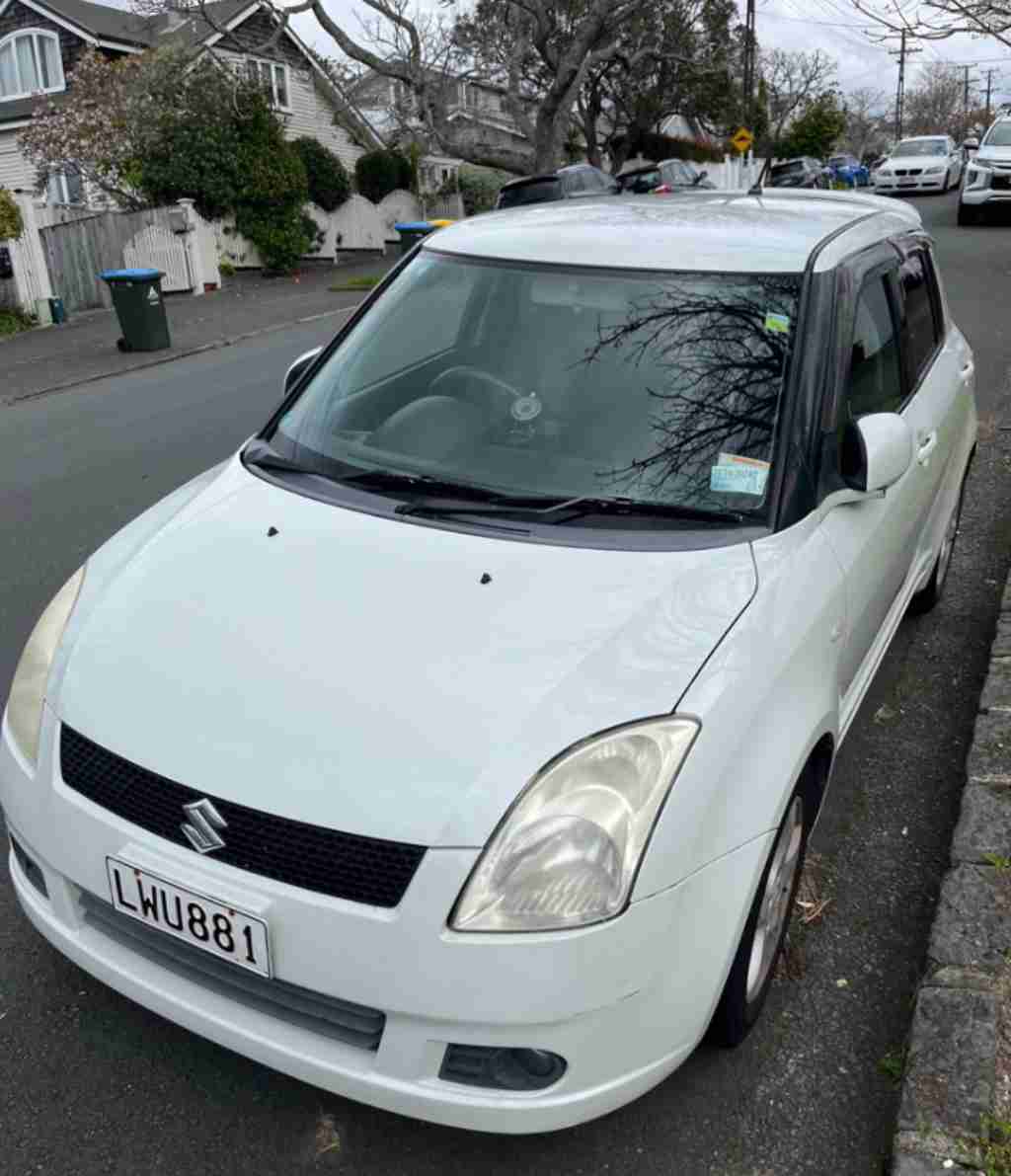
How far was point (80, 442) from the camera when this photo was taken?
870 cm

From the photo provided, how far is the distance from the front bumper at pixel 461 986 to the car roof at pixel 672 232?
1761mm

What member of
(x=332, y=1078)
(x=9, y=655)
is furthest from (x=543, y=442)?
(x=9, y=655)

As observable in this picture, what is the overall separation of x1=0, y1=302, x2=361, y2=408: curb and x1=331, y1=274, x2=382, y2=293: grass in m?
2.33

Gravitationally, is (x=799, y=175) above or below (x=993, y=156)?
below

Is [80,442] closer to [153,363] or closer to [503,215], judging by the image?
[153,363]

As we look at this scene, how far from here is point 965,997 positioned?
2553 millimetres

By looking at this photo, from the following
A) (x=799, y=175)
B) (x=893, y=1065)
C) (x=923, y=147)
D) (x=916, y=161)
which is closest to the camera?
(x=893, y=1065)

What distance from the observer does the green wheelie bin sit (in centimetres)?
1295

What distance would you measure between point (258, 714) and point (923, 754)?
2642 mm

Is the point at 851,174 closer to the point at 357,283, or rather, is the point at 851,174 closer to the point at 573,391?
the point at 357,283

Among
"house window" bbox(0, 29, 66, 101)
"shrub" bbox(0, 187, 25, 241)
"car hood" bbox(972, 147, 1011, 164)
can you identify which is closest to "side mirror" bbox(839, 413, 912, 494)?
"shrub" bbox(0, 187, 25, 241)

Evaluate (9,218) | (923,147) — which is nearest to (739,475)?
(9,218)

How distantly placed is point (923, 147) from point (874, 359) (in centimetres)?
3432

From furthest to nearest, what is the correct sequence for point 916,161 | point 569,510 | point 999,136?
point 916,161 < point 999,136 < point 569,510
